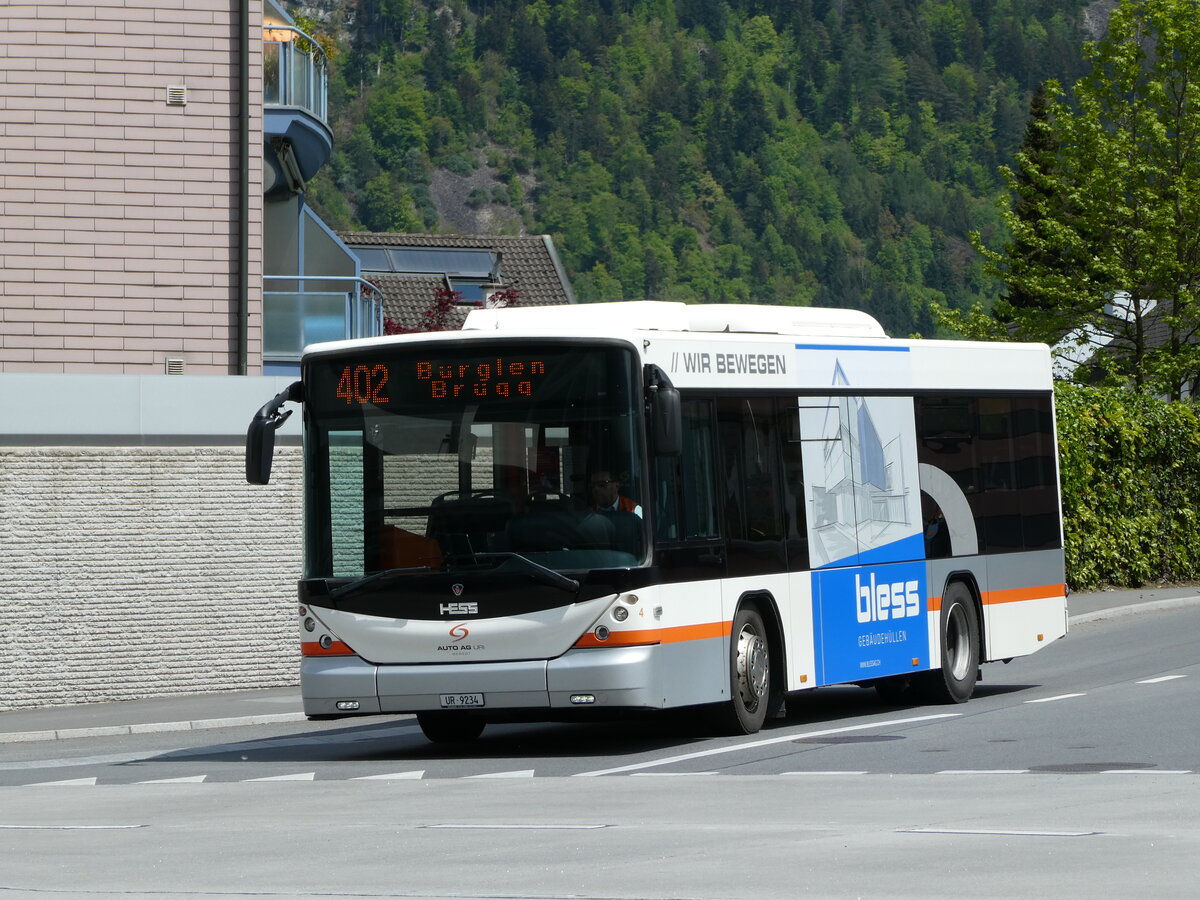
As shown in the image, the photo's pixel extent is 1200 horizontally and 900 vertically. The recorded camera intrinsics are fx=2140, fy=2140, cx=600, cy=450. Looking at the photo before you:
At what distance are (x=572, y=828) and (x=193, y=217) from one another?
49.9 feet

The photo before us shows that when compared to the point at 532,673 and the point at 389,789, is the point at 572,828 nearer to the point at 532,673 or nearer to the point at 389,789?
the point at 389,789

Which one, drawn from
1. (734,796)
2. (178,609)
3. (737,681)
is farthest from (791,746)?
(178,609)

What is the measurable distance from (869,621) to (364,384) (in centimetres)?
440

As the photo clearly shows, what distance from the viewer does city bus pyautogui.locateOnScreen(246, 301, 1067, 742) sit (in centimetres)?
1378

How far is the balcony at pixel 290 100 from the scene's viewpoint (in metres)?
28.0

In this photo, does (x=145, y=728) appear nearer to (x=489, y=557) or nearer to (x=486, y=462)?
(x=489, y=557)

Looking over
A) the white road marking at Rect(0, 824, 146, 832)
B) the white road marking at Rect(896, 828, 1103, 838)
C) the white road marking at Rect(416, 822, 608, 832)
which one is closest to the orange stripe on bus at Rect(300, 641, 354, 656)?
the white road marking at Rect(0, 824, 146, 832)

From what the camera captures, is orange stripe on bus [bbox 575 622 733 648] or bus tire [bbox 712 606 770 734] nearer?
orange stripe on bus [bbox 575 622 733 648]

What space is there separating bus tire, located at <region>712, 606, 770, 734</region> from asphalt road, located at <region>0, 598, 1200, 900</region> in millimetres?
141

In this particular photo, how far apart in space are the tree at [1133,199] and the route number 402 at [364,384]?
27777 mm

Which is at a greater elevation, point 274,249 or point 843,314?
point 274,249

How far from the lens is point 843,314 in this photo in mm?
16828

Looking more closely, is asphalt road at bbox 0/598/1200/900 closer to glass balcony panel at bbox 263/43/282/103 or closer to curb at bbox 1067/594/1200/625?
curb at bbox 1067/594/1200/625

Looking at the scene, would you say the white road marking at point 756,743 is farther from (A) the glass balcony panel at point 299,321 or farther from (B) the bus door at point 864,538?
(A) the glass balcony panel at point 299,321
